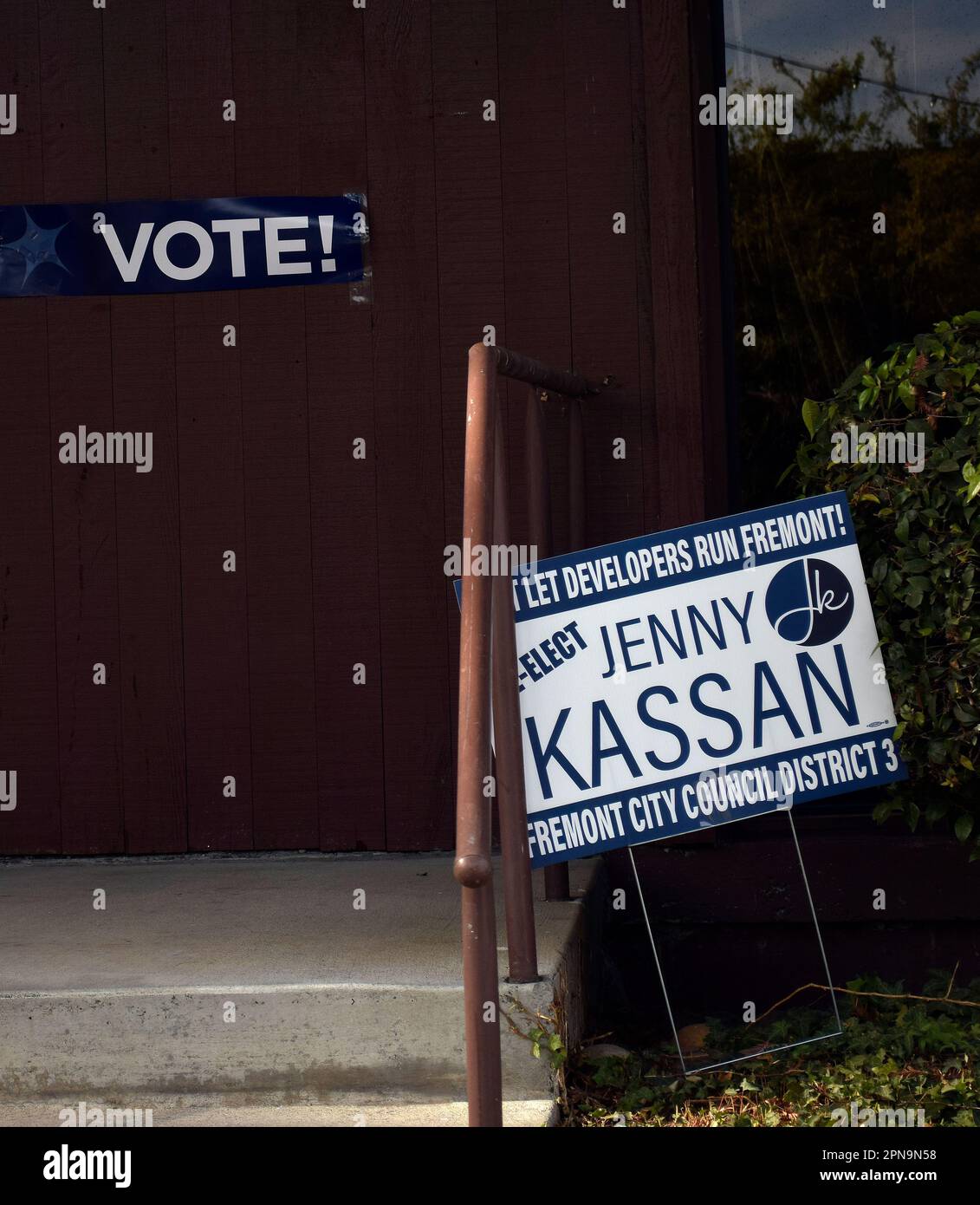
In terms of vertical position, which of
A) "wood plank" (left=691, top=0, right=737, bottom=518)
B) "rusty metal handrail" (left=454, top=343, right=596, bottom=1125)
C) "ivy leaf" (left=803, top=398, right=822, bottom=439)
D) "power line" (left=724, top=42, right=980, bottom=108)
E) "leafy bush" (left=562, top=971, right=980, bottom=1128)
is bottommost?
"leafy bush" (left=562, top=971, right=980, bottom=1128)

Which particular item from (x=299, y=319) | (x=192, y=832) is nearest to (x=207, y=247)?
(x=299, y=319)

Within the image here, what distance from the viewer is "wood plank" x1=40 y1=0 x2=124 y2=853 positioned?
12.6ft

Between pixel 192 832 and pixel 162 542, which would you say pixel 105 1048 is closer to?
pixel 192 832

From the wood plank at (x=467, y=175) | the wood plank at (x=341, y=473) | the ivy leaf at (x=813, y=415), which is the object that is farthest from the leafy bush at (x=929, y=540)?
the wood plank at (x=341, y=473)

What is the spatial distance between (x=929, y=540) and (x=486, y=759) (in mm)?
1120

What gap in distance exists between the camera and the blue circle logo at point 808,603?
2729mm

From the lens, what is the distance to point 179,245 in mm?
3811

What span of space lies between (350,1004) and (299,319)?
2007 mm

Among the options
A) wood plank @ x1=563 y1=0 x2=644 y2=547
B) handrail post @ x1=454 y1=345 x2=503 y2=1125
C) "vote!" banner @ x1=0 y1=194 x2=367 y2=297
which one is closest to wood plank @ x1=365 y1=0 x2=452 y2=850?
"vote!" banner @ x1=0 y1=194 x2=367 y2=297

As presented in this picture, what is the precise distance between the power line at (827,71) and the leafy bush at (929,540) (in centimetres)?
121

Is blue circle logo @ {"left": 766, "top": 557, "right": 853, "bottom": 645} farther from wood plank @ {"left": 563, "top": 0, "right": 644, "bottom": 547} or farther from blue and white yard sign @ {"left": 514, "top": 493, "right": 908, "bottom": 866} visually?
wood plank @ {"left": 563, "top": 0, "right": 644, "bottom": 547}

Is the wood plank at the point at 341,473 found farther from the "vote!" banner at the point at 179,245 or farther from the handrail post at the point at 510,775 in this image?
the handrail post at the point at 510,775

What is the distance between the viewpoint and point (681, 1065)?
9.48 ft

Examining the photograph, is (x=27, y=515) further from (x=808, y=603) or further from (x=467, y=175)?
(x=808, y=603)
